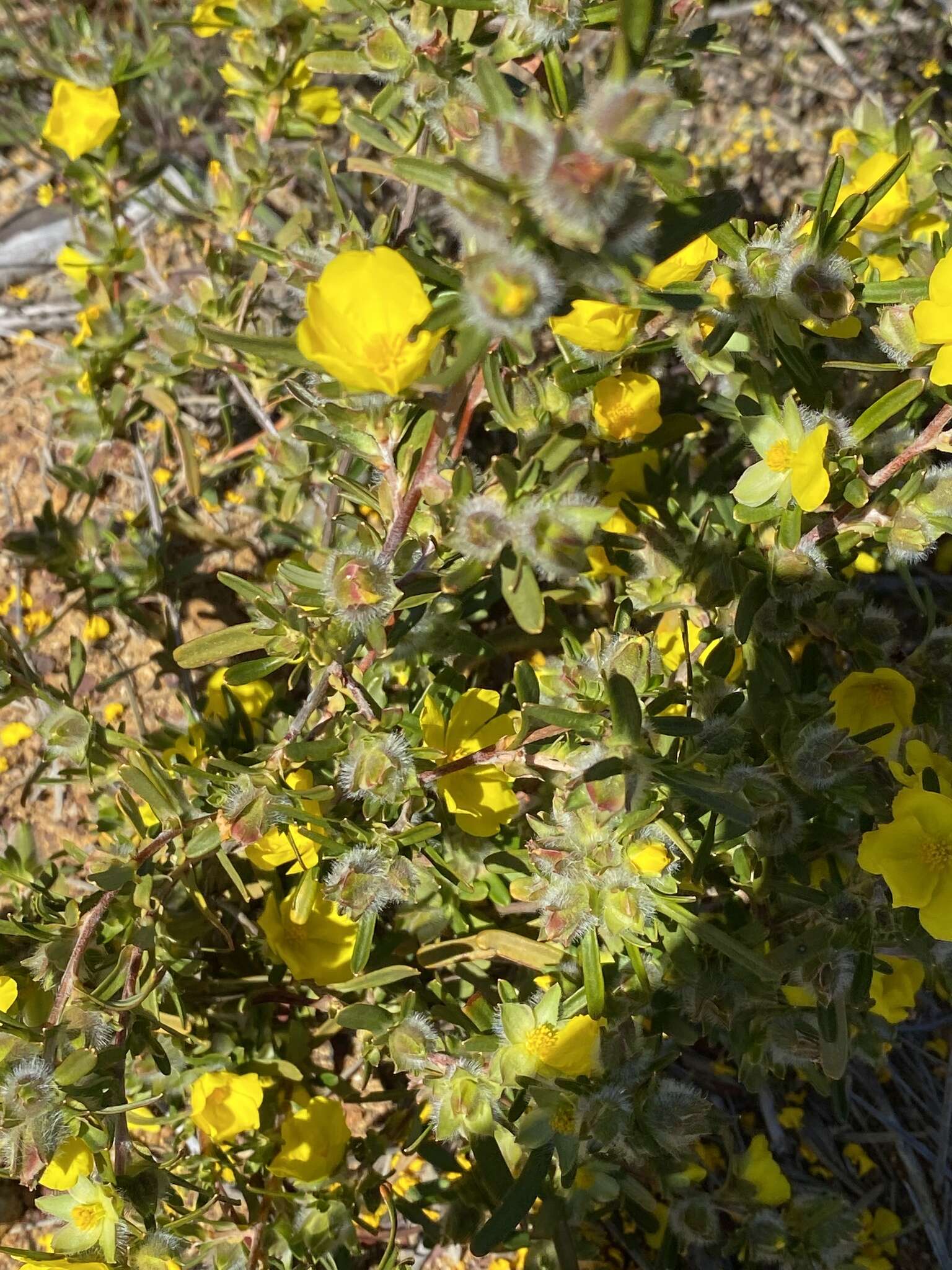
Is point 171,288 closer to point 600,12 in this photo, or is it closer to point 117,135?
point 117,135

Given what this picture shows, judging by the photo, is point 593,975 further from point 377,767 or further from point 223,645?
point 223,645

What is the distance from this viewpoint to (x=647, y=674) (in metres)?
1.79

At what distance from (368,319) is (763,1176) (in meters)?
2.08

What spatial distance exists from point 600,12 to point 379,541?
3.00 ft

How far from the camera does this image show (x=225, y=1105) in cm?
198

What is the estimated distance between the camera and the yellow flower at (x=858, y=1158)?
2.76m

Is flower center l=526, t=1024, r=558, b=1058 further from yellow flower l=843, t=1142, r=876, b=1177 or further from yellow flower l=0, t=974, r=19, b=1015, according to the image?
yellow flower l=843, t=1142, r=876, b=1177

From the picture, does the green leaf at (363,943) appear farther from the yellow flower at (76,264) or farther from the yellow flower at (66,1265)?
the yellow flower at (76,264)

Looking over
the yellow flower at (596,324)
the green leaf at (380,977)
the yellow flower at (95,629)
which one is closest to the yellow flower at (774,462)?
the yellow flower at (596,324)

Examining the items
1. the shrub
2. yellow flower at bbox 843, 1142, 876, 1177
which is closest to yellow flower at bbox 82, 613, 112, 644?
the shrub

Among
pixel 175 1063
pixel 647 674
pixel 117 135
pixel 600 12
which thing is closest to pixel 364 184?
pixel 117 135

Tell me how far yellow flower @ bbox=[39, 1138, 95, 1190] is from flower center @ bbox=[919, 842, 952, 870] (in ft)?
5.23

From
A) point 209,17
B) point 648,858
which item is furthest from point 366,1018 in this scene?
point 209,17

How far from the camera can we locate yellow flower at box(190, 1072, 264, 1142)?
1.97m
